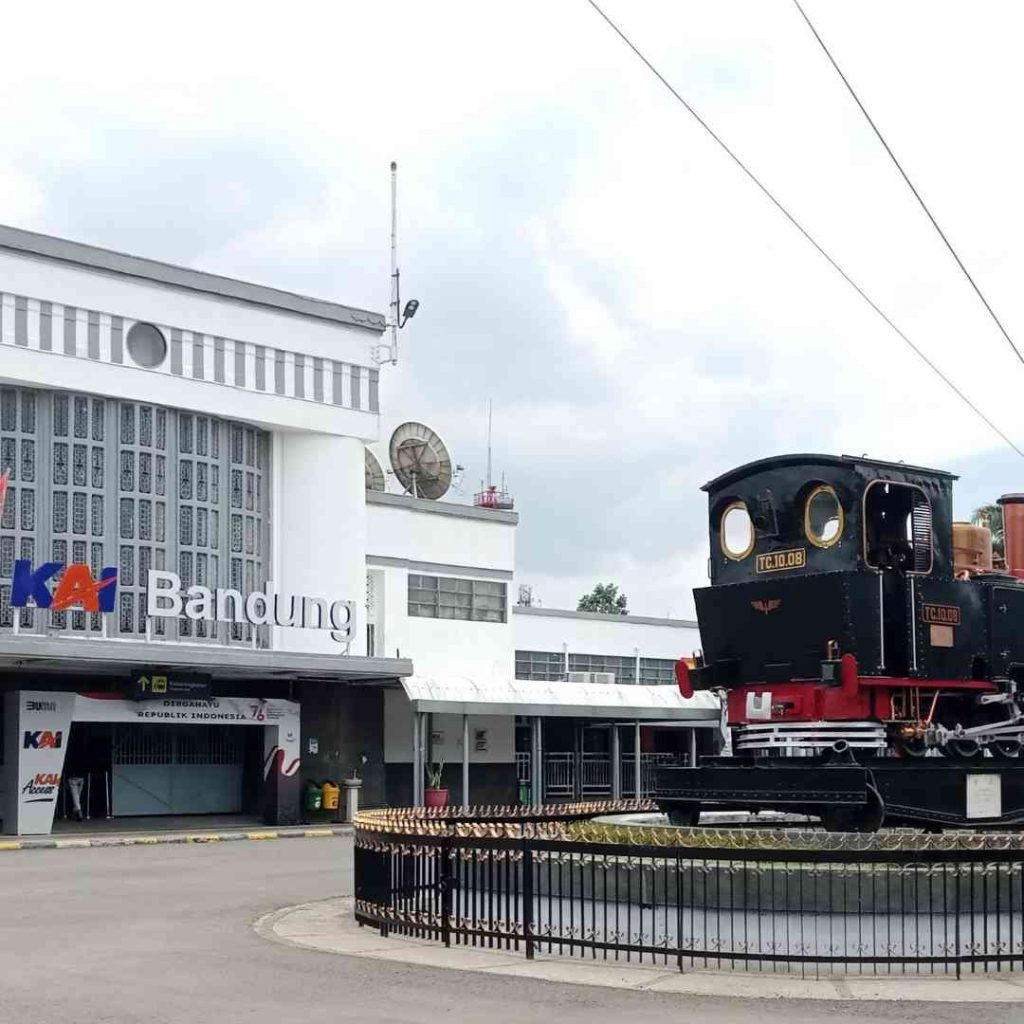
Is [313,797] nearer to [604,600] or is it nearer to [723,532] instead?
[723,532]

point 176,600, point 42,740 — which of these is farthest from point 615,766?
point 42,740

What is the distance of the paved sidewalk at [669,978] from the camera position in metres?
11.9

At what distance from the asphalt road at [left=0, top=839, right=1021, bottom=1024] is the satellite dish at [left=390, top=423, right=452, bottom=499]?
2756cm

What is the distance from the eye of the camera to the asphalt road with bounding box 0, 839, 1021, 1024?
10.9 meters

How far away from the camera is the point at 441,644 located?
4294 cm

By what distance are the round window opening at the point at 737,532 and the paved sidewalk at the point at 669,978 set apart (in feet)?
17.2

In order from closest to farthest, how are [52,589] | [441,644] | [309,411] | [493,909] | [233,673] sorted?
[493,909], [52,589], [233,673], [309,411], [441,644]

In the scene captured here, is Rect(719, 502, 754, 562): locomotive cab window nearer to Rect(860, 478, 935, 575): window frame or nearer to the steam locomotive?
the steam locomotive

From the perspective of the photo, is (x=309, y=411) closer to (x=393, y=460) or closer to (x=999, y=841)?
(x=393, y=460)

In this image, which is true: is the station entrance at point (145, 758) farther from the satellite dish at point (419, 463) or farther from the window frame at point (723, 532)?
the window frame at point (723, 532)

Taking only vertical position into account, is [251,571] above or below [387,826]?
above

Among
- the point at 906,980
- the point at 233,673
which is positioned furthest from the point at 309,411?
the point at 906,980

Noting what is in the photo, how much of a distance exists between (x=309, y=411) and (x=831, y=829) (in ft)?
84.1

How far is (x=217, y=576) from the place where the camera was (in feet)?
122
